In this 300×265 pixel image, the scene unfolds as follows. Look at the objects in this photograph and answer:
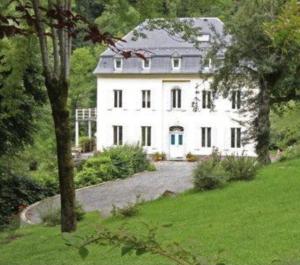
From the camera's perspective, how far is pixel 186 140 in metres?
47.7

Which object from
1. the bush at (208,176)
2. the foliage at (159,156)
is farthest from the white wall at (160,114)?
the bush at (208,176)

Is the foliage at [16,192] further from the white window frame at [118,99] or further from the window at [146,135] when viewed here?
the white window frame at [118,99]

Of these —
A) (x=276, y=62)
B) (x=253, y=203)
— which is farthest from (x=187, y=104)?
(x=253, y=203)

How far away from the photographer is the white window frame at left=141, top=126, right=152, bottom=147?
48.5 metres

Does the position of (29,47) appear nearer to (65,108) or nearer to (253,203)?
(65,108)

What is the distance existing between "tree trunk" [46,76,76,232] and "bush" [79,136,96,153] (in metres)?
43.6

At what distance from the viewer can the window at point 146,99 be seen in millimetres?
48219

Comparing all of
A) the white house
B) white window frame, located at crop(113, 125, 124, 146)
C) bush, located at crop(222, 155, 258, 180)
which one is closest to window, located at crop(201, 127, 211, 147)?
the white house

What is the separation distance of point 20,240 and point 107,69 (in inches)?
1466

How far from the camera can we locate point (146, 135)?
48656 mm

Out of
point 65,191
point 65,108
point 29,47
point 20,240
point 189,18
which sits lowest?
point 20,240

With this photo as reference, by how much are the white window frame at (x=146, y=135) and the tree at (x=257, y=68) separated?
80.2ft

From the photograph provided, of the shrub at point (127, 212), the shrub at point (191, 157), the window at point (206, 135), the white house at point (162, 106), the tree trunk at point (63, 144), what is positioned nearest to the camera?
the tree trunk at point (63, 144)

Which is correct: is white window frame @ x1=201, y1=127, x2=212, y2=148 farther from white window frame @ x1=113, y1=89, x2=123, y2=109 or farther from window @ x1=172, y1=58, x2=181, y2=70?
white window frame @ x1=113, y1=89, x2=123, y2=109
